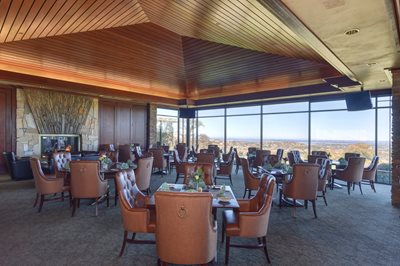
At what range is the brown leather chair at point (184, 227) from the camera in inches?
90.6

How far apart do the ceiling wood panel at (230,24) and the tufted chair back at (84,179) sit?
3.05 m

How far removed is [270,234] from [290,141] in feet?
25.7

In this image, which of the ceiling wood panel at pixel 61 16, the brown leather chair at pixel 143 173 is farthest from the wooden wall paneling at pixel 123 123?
the brown leather chair at pixel 143 173

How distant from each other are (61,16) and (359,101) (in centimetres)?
797

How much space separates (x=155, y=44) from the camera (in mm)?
6188

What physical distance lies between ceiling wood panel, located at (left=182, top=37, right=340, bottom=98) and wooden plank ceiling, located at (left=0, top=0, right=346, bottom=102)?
0.03 metres

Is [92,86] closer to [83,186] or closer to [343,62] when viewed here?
[83,186]

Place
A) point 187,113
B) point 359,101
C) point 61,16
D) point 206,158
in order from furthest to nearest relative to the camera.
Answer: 1. point 187,113
2. point 359,101
3. point 206,158
4. point 61,16

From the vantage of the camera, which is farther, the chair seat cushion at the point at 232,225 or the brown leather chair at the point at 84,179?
the brown leather chair at the point at 84,179

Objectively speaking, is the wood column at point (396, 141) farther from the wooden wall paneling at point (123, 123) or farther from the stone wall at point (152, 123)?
the wooden wall paneling at point (123, 123)

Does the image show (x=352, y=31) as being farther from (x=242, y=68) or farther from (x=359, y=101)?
(x=359, y=101)

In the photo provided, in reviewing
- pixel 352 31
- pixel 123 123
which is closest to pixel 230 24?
pixel 352 31

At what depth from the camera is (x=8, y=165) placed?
26.2 feet

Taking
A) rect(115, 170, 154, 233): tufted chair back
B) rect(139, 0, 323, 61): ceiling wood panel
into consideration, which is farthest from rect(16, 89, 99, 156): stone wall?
rect(115, 170, 154, 233): tufted chair back
